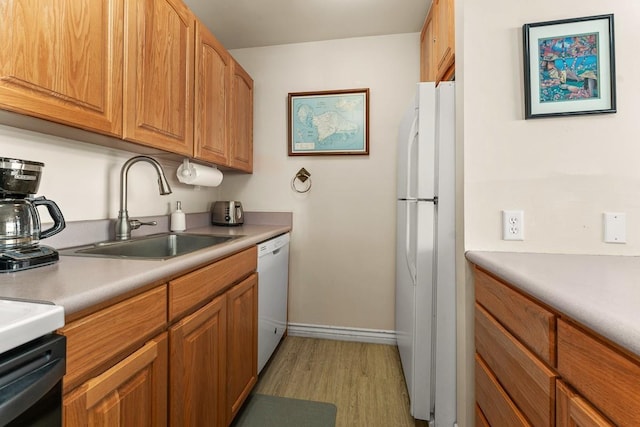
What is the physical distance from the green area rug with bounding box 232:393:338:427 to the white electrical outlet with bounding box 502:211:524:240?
1.23m

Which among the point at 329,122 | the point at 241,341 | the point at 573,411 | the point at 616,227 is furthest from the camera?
the point at 329,122

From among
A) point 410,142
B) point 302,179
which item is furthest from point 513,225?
point 302,179

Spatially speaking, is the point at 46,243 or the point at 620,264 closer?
the point at 620,264

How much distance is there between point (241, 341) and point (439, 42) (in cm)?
193

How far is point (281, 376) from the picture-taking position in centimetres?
184

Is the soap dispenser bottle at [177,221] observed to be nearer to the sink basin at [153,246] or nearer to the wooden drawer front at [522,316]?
the sink basin at [153,246]

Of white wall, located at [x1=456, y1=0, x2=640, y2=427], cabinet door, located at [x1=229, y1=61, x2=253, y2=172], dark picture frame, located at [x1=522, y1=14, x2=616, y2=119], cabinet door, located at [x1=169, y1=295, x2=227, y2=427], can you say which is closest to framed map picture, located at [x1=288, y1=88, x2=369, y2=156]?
cabinet door, located at [x1=229, y1=61, x2=253, y2=172]

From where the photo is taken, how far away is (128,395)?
77cm

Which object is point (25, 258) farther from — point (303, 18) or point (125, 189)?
point (303, 18)

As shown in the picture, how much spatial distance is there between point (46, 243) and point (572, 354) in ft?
5.51

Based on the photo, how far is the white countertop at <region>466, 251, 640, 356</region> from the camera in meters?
0.50

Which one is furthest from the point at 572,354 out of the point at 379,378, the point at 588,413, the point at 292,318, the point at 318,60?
the point at 318,60

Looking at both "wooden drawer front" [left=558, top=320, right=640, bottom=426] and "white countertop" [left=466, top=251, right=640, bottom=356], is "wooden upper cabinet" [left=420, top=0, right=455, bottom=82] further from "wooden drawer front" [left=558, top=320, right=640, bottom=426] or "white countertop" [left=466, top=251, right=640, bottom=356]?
"wooden drawer front" [left=558, top=320, right=640, bottom=426]

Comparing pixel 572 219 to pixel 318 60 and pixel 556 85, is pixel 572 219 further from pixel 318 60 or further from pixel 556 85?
pixel 318 60
